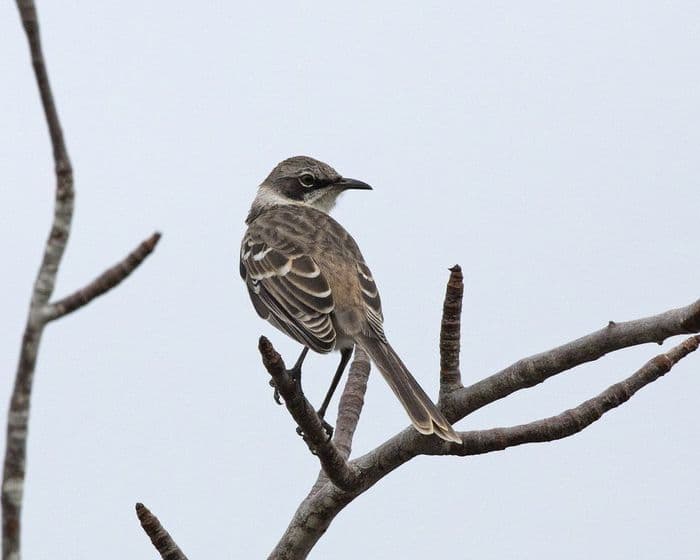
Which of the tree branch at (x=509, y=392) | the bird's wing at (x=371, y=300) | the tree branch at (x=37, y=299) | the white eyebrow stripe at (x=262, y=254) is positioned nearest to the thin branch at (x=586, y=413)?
the tree branch at (x=509, y=392)

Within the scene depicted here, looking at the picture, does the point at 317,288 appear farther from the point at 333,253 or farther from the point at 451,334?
the point at 451,334

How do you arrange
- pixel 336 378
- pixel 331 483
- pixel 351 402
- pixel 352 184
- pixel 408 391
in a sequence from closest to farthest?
pixel 331 483
pixel 408 391
pixel 351 402
pixel 336 378
pixel 352 184

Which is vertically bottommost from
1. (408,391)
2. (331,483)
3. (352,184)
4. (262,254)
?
(331,483)

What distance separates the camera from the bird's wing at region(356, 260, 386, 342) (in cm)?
831

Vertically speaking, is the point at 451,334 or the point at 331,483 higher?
the point at 451,334

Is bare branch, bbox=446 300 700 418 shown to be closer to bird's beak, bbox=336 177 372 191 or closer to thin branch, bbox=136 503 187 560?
thin branch, bbox=136 503 187 560

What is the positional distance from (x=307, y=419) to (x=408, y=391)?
63.5 inches

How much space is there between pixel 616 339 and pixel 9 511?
3.01 meters

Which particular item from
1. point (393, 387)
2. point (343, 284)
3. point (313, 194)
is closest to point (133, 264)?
point (393, 387)

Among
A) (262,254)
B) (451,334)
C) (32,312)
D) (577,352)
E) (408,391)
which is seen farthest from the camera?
(262,254)

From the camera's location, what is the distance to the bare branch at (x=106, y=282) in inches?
108

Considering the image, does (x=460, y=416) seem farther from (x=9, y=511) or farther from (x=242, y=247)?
(x=242, y=247)

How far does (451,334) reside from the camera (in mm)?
5699

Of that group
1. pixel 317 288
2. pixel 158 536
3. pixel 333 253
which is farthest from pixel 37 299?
pixel 333 253
